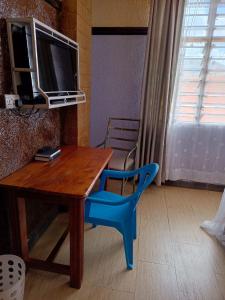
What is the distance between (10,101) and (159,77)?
6.19 feet

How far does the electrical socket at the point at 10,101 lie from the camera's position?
1283mm

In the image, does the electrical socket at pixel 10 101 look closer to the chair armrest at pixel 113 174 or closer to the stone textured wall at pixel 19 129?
the stone textured wall at pixel 19 129

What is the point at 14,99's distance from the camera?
4.39 feet

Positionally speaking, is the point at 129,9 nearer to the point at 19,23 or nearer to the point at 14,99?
the point at 19,23

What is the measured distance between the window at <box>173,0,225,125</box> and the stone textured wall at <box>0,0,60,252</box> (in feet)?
5.08

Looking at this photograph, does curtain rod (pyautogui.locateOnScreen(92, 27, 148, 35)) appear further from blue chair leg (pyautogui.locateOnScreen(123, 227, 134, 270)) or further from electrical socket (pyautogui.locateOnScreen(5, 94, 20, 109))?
blue chair leg (pyautogui.locateOnScreen(123, 227, 134, 270))

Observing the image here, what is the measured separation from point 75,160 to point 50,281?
853 millimetres

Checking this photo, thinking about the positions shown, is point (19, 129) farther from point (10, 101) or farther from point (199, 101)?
point (199, 101)

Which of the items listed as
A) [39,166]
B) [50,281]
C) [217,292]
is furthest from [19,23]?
[217,292]

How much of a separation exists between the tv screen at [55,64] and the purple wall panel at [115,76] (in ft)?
3.57

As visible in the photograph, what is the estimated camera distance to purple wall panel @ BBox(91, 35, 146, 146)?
2.88m

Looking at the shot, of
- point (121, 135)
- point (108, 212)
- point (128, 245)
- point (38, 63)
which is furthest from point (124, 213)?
point (121, 135)

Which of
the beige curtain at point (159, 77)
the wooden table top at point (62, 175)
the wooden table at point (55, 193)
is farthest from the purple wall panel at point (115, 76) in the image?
the wooden table at point (55, 193)

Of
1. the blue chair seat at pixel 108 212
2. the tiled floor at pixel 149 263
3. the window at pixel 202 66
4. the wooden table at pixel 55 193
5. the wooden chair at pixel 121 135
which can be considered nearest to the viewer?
the wooden table at pixel 55 193
